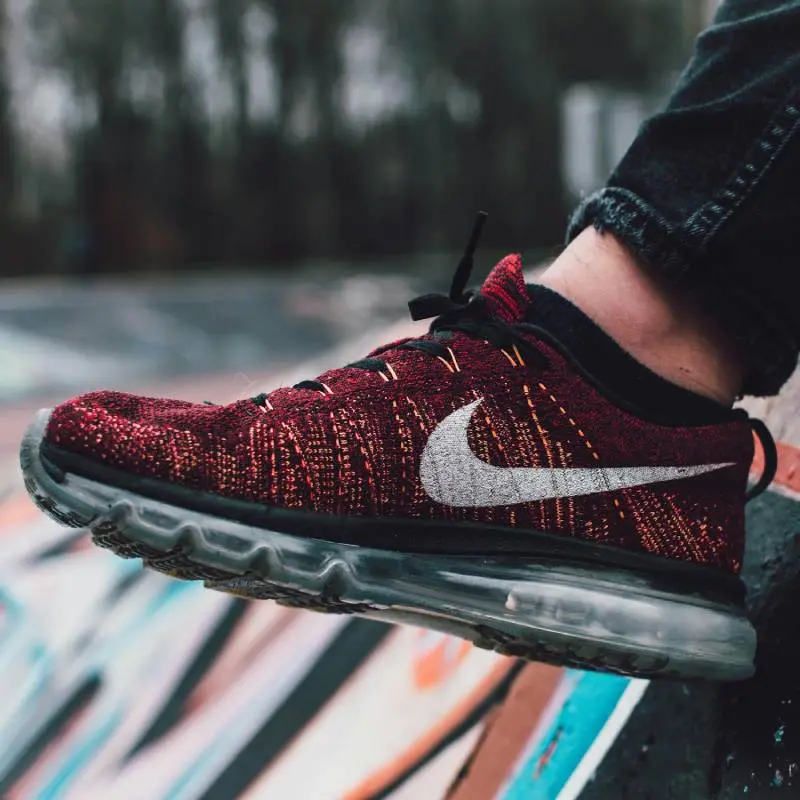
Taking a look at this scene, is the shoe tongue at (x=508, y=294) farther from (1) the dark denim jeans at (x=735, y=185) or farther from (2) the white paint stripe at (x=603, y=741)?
(2) the white paint stripe at (x=603, y=741)

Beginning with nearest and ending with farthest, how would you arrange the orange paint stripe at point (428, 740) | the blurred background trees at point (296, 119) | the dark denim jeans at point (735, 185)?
the dark denim jeans at point (735, 185), the orange paint stripe at point (428, 740), the blurred background trees at point (296, 119)

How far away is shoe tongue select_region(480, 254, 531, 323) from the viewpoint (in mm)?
747

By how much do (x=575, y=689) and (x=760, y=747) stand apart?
0.77 feet

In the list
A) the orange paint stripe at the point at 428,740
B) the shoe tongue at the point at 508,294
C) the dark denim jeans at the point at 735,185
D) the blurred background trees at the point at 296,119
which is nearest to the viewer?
the dark denim jeans at the point at 735,185

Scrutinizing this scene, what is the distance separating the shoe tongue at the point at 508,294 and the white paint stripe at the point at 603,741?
1.31 feet

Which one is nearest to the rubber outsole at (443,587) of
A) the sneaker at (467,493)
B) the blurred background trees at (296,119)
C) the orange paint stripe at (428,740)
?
the sneaker at (467,493)

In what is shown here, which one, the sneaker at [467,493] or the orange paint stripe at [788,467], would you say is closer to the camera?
the sneaker at [467,493]

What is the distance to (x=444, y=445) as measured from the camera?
68 centimetres

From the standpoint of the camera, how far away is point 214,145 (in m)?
5.54

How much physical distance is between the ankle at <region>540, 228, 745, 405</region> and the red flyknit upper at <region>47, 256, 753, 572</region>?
4 cm

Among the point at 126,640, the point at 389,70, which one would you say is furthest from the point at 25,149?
the point at 126,640

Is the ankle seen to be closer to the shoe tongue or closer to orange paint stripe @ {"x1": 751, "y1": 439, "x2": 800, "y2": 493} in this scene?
the shoe tongue

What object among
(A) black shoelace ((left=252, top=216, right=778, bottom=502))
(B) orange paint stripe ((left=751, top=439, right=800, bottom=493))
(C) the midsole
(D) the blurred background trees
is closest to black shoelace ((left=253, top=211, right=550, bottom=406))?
(A) black shoelace ((left=252, top=216, right=778, bottom=502))

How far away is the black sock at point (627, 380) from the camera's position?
2.33ft
